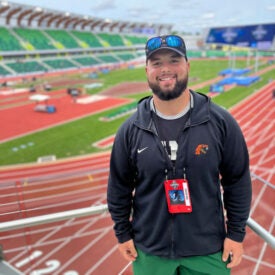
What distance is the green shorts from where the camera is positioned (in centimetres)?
190

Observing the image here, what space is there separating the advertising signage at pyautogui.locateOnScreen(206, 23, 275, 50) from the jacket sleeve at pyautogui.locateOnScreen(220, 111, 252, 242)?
95.1 feet

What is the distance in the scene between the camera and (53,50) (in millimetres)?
53469

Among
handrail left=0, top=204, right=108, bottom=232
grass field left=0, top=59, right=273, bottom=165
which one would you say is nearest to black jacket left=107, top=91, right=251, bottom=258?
handrail left=0, top=204, right=108, bottom=232

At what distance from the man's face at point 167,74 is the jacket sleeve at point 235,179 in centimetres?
36

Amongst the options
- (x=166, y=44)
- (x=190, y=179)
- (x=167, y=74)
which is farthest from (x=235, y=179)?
(x=166, y=44)

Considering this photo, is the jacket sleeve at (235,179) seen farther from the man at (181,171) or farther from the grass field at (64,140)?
the grass field at (64,140)

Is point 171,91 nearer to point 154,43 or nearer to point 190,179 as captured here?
point 154,43

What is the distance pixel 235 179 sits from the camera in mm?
1854

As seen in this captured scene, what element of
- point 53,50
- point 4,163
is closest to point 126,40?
point 53,50

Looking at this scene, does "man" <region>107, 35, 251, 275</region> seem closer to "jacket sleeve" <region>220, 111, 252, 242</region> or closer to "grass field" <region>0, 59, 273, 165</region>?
"jacket sleeve" <region>220, 111, 252, 242</region>

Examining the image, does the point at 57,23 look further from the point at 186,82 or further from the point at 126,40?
the point at 186,82

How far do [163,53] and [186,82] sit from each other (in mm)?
227

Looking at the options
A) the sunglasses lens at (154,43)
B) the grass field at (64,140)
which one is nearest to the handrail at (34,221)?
the sunglasses lens at (154,43)

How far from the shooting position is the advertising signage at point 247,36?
2758 cm
